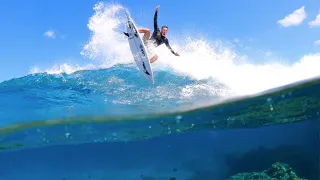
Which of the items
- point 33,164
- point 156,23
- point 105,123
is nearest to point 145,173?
point 33,164

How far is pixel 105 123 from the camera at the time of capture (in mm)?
15102

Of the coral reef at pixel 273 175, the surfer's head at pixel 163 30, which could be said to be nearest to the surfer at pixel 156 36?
the surfer's head at pixel 163 30

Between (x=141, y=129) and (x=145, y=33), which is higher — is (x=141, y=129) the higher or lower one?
the lower one

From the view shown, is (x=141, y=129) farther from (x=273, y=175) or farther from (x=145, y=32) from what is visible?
(x=273, y=175)

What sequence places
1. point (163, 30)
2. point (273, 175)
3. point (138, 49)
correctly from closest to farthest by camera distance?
point (163, 30) → point (138, 49) → point (273, 175)

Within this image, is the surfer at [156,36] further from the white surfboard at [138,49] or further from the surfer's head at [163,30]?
the white surfboard at [138,49]

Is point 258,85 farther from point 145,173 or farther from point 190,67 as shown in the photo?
point 145,173

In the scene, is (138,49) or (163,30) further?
(138,49)

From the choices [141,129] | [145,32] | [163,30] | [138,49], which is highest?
[145,32]

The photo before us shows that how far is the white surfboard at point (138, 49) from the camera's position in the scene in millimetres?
10586

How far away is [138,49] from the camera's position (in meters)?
10.9

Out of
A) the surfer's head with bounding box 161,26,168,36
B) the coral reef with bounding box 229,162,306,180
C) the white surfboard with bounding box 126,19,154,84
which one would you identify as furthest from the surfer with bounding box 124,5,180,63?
the coral reef with bounding box 229,162,306,180

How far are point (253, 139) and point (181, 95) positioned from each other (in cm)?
1080

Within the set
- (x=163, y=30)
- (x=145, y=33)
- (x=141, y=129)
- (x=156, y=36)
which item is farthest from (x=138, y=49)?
(x=141, y=129)
